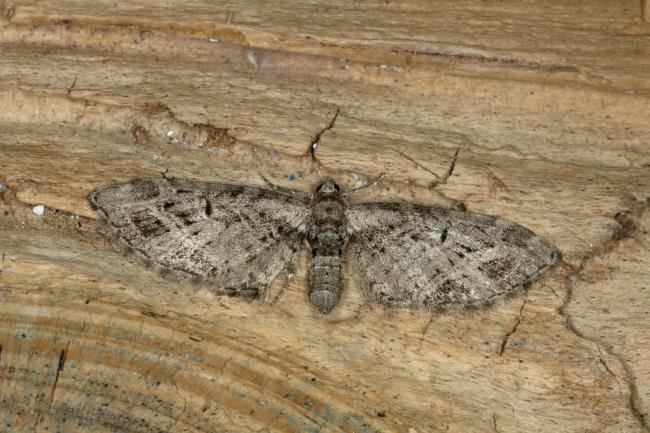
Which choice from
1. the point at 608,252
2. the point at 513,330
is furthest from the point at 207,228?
the point at 608,252

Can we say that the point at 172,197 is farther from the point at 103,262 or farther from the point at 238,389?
the point at 238,389

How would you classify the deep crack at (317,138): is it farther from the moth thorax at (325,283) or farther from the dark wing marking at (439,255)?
the moth thorax at (325,283)

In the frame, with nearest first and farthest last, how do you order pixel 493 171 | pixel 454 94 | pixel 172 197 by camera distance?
pixel 172 197 → pixel 493 171 → pixel 454 94

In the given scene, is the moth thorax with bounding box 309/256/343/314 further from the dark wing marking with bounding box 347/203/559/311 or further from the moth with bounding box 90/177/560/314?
the dark wing marking with bounding box 347/203/559/311

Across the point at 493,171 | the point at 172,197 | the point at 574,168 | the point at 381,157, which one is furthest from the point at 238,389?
the point at 574,168

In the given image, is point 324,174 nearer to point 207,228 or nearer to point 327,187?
point 327,187

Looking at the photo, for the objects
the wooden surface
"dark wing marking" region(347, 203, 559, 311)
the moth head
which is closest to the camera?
the wooden surface

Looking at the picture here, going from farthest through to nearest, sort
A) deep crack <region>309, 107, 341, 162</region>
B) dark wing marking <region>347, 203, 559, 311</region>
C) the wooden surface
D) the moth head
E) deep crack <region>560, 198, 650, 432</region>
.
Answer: deep crack <region>309, 107, 341, 162</region> → the moth head → dark wing marking <region>347, 203, 559, 311</region> → deep crack <region>560, 198, 650, 432</region> → the wooden surface

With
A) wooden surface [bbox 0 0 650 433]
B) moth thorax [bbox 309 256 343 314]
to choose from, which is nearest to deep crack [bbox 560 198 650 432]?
wooden surface [bbox 0 0 650 433]
